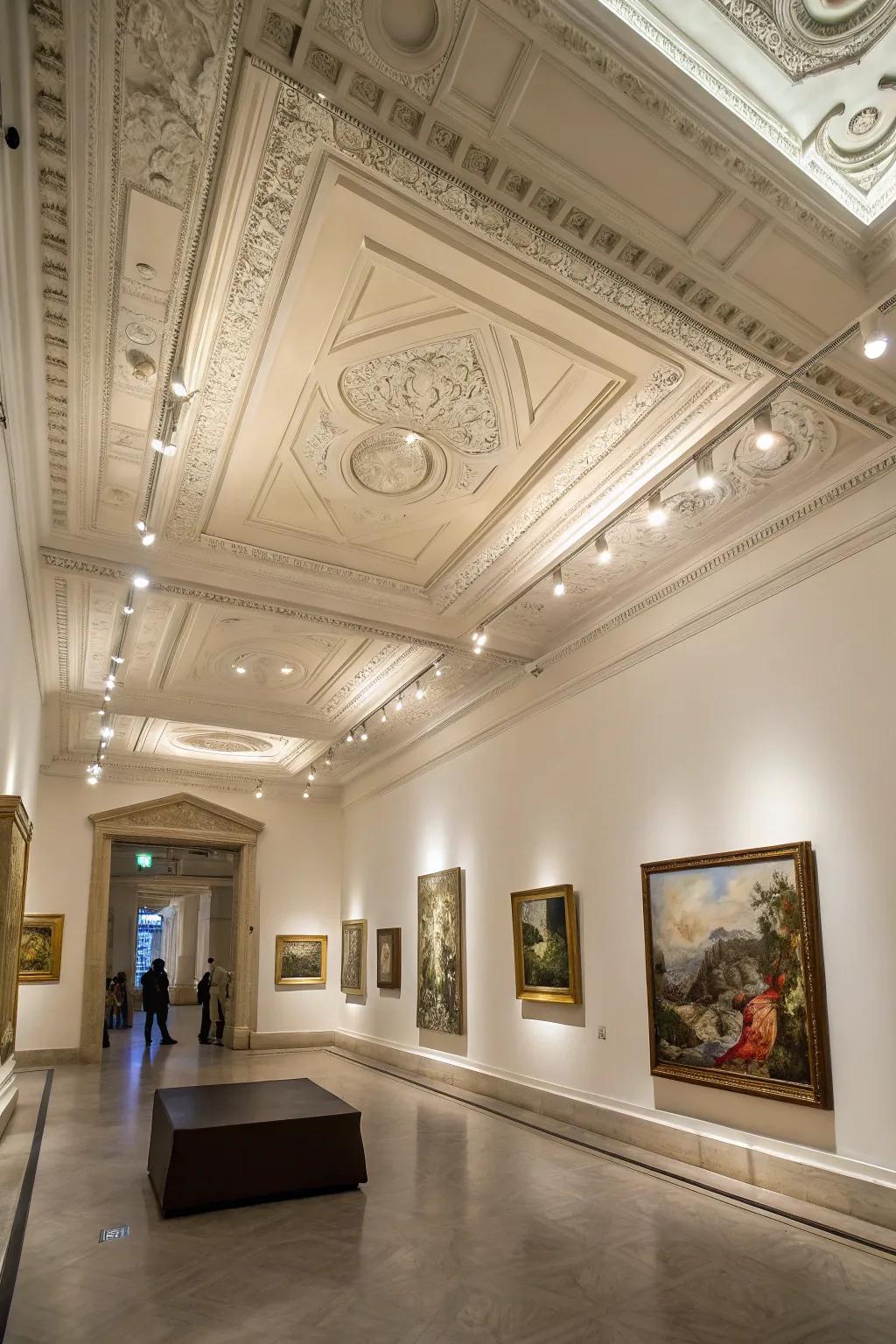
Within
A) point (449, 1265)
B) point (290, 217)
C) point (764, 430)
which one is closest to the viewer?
point (290, 217)

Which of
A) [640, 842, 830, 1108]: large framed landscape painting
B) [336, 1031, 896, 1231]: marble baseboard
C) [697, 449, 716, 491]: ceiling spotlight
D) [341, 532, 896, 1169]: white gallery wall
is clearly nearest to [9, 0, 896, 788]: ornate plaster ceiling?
[697, 449, 716, 491]: ceiling spotlight

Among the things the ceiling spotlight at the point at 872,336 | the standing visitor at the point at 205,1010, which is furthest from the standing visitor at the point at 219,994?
the ceiling spotlight at the point at 872,336

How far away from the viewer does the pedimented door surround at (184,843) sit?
715 inches

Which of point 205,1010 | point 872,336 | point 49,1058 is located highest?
point 872,336

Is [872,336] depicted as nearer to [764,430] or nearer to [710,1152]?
[764,430]

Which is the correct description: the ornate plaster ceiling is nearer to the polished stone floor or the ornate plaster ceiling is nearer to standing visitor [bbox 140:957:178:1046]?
the polished stone floor

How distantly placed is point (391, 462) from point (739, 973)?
618cm

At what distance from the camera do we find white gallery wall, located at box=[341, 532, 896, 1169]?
7238mm

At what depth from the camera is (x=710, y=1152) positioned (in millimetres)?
8406

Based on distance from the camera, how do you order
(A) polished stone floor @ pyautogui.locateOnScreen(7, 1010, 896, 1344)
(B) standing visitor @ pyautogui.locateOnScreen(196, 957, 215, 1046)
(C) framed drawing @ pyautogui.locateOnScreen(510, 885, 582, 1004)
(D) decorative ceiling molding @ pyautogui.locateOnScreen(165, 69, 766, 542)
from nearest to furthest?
1. (D) decorative ceiling molding @ pyautogui.locateOnScreen(165, 69, 766, 542)
2. (A) polished stone floor @ pyautogui.locateOnScreen(7, 1010, 896, 1344)
3. (C) framed drawing @ pyautogui.locateOnScreen(510, 885, 582, 1004)
4. (B) standing visitor @ pyautogui.locateOnScreen(196, 957, 215, 1046)

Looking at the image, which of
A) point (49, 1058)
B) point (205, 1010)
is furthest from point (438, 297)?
point (205, 1010)

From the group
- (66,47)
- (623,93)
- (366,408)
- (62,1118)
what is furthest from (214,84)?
(62,1118)

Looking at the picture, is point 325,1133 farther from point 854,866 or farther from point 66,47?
point 66,47

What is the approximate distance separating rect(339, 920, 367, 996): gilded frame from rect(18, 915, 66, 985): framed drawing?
6311mm
